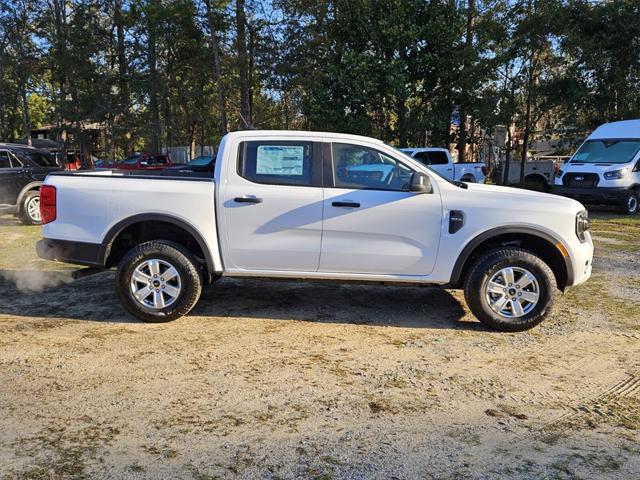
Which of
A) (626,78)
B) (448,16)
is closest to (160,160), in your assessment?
(448,16)

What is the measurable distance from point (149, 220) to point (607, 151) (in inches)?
528

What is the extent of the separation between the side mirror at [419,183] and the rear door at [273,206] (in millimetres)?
832

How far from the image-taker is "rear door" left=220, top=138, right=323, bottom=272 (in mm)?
5145

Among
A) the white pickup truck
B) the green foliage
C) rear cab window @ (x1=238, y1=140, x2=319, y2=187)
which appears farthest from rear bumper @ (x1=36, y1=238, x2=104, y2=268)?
the green foliage

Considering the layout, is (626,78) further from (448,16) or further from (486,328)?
(486,328)

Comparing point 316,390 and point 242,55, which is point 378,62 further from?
point 316,390

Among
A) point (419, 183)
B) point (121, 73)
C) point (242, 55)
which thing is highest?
point (242, 55)

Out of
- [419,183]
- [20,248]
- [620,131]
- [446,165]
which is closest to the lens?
[419,183]

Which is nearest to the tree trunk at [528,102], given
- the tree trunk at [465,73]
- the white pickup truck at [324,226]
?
the tree trunk at [465,73]

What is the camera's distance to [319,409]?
11.8 feet

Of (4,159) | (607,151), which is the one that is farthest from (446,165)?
(4,159)

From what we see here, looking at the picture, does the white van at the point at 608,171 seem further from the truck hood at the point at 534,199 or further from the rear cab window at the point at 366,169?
the rear cab window at the point at 366,169

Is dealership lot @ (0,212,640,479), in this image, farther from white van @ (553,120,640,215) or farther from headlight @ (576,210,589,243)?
white van @ (553,120,640,215)

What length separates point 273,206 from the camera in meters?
5.14
